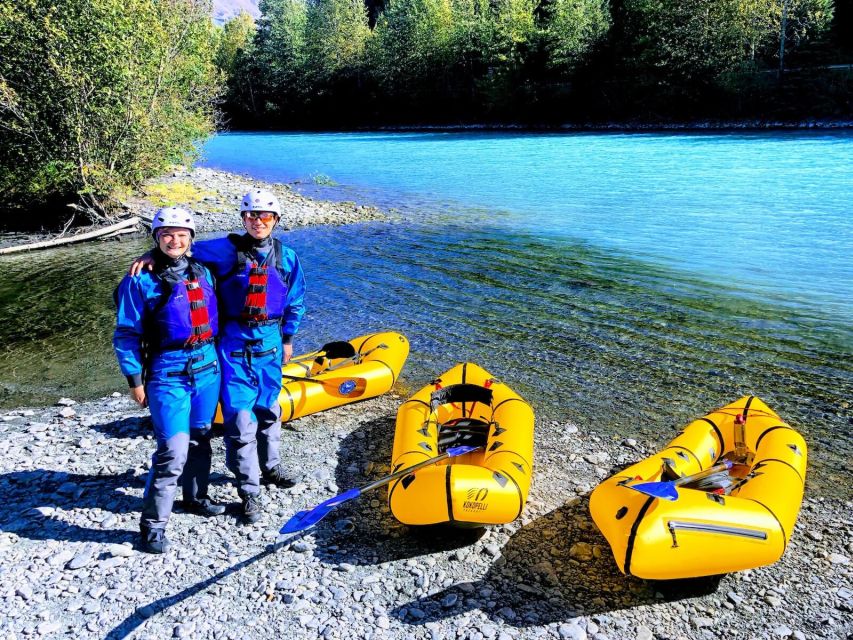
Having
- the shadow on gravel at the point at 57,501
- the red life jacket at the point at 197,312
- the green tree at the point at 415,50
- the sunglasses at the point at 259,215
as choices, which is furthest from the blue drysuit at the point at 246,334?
the green tree at the point at 415,50

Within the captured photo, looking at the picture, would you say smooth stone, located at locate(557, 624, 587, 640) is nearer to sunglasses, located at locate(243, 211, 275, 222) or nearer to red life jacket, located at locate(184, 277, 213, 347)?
red life jacket, located at locate(184, 277, 213, 347)

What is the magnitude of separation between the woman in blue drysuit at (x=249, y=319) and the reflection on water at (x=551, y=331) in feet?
9.98

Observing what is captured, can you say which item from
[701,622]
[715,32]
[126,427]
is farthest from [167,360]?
[715,32]

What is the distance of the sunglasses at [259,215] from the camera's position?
4.28m

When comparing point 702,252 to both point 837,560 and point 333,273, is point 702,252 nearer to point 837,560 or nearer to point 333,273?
point 333,273

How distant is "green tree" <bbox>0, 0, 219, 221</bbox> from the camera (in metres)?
14.1

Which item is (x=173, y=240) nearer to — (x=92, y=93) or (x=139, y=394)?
(x=139, y=394)

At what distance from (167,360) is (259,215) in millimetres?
1148

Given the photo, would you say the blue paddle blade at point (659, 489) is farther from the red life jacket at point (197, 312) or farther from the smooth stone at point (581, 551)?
the red life jacket at point (197, 312)

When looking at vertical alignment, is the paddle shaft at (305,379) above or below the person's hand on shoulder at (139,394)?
below

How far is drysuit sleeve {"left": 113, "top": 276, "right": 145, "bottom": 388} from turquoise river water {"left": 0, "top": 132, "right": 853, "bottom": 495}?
3.84 meters

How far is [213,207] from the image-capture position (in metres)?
18.1

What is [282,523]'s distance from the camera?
4605mm

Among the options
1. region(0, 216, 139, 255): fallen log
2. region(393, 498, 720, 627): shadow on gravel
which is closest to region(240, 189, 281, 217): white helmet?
region(393, 498, 720, 627): shadow on gravel
